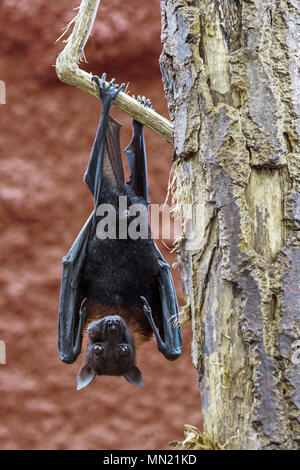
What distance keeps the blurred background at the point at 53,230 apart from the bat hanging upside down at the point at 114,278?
3.49 ft

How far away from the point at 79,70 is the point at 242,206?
1.76ft

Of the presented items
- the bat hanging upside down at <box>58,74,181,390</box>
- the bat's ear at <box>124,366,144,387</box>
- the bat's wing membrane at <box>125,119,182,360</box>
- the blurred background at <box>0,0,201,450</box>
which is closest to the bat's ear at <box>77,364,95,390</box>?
the bat hanging upside down at <box>58,74,181,390</box>

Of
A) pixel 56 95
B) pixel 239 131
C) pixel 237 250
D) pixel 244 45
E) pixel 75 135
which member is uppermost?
pixel 56 95

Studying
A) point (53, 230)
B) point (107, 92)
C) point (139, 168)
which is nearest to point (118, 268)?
point (139, 168)

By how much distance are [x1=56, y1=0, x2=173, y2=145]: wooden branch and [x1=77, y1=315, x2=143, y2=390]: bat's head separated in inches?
20.9

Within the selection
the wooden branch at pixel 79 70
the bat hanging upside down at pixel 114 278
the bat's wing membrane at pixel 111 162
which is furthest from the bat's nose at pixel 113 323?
the wooden branch at pixel 79 70

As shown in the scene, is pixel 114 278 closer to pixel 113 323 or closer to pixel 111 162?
pixel 113 323

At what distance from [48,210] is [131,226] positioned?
120 centimetres

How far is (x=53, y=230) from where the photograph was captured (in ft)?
8.79
